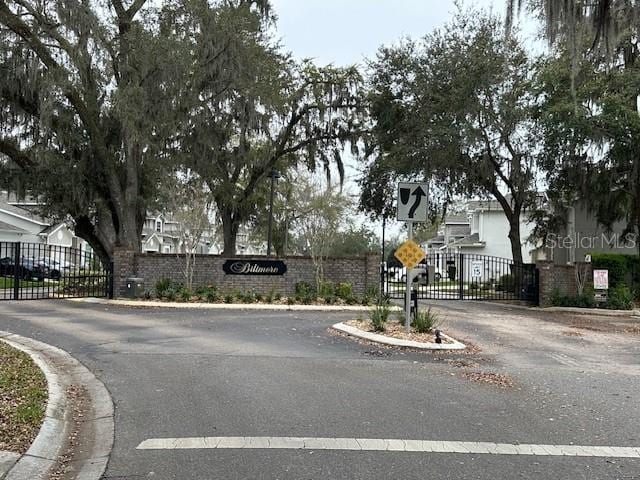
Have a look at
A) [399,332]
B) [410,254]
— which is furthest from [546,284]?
[399,332]

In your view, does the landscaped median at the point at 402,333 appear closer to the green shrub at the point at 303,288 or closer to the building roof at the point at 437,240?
the green shrub at the point at 303,288

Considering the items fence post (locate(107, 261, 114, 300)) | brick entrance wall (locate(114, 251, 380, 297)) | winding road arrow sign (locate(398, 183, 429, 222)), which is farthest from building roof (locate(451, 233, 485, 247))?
winding road arrow sign (locate(398, 183, 429, 222))

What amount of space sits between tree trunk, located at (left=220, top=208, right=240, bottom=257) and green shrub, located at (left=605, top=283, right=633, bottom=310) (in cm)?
1767

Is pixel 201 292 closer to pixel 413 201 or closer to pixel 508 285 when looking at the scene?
pixel 413 201

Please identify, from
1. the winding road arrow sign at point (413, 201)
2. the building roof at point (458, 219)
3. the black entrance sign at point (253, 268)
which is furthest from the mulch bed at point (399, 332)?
the building roof at point (458, 219)

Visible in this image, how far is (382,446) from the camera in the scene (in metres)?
5.27

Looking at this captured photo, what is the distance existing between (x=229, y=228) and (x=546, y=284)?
16303 mm

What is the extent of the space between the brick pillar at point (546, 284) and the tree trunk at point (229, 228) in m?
15.5

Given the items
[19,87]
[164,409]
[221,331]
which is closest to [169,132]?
[19,87]

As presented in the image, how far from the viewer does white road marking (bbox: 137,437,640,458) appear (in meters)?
5.19

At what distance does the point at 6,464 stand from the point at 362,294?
16475 millimetres

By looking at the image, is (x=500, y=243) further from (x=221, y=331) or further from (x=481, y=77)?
(x=221, y=331)

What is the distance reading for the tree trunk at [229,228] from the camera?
30.9 m

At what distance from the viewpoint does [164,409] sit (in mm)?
6500
